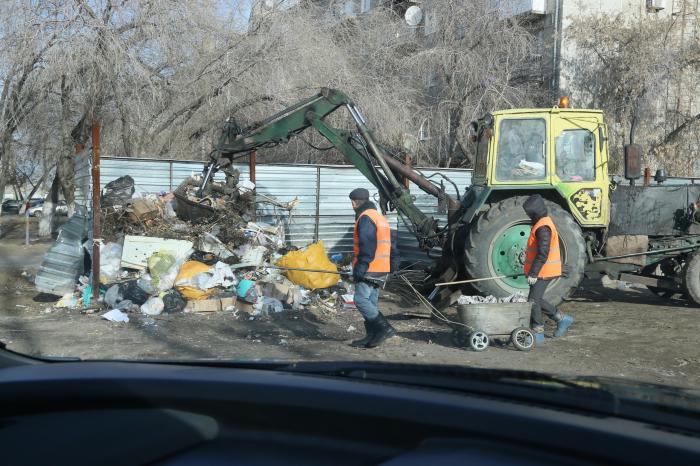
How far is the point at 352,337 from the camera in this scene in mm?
8891

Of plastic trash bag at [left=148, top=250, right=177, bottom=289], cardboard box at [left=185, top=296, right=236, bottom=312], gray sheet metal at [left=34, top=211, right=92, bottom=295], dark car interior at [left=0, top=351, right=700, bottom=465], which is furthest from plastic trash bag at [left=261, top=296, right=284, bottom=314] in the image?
dark car interior at [left=0, top=351, right=700, bottom=465]

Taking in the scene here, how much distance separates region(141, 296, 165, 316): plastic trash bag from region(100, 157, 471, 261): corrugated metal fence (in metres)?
3.75

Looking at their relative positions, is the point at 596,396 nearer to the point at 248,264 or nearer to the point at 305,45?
the point at 248,264

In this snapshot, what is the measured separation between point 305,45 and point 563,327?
10711mm

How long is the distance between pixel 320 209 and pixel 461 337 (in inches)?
276

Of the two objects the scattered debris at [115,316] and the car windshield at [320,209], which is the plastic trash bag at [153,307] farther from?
the scattered debris at [115,316]

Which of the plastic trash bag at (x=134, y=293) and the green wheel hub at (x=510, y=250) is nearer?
the green wheel hub at (x=510, y=250)

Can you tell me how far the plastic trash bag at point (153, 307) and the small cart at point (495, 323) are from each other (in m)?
4.11

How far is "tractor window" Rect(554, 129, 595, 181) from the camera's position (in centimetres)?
965

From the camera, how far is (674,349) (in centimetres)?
794

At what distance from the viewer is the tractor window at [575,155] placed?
9.65 meters

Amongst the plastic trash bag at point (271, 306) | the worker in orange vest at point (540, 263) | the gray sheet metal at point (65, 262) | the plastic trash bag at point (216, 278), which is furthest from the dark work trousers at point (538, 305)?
the gray sheet metal at point (65, 262)

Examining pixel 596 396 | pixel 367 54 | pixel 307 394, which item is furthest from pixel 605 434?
pixel 367 54

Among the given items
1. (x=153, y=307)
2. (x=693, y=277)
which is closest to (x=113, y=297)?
(x=153, y=307)
